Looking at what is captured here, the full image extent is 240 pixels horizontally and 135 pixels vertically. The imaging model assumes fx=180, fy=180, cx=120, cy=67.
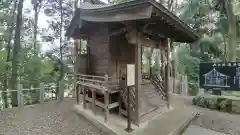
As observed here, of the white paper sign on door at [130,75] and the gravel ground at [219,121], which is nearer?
the white paper sign on door at [130,75]

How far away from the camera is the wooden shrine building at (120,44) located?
4.46 meters

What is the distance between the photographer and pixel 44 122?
566 cm

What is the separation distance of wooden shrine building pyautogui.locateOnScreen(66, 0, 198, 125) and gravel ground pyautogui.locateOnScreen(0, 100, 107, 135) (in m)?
0.70

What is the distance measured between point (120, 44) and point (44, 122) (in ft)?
11.8

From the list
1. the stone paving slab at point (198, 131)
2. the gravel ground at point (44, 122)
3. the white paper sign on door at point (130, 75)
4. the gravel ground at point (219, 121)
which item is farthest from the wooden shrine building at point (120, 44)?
the gravel ground at point (219, 121)

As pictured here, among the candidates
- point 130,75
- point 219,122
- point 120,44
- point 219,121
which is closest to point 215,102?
point 219,121

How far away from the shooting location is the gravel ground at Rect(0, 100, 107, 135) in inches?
197

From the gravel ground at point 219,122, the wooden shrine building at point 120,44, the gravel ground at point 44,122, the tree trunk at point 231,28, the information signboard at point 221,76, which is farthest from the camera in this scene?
the tree trunk at point 231,28

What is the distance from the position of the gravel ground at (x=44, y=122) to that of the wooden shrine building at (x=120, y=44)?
70cm

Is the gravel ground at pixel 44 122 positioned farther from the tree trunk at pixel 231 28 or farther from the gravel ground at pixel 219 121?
the tree trunk at pixel 231 28

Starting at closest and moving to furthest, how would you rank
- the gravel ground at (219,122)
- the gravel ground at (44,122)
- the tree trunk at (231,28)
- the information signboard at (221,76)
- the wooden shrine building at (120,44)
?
the wooden shrine building at (120,44), the gravel ground at (44,122), the gravel ground at (219,122), the information signboard at (221,76), the tree trunk at (231,28)

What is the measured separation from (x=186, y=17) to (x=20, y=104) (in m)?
12.0

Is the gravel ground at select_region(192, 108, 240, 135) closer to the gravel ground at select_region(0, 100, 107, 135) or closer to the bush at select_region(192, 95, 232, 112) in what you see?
the bush at select_region(192, 95, 232, 112)

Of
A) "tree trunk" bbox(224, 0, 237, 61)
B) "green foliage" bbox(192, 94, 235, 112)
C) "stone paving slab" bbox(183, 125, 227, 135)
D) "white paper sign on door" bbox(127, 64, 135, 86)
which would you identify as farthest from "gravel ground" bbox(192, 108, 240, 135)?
"tree trunk" bbox(224, 0, 237, 61)
